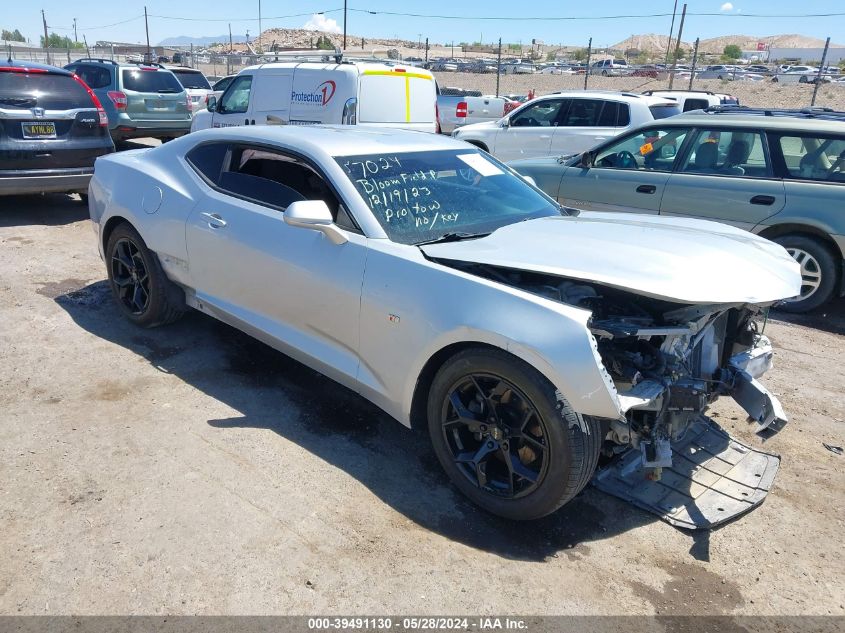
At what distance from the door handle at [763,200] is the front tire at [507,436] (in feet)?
13.9

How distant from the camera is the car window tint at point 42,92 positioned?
7266 mm

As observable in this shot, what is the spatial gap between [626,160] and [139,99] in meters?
9.55

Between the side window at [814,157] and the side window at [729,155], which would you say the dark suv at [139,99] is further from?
the side window at [814,157]

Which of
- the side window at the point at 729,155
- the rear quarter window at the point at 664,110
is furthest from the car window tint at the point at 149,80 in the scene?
the side window at the point at 729,155

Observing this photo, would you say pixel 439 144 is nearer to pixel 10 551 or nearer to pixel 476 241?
pixel 476 241

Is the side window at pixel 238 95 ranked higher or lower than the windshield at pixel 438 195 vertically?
higher

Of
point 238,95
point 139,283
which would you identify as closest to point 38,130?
point 238,95

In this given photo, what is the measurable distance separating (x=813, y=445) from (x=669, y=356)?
1.52 metres

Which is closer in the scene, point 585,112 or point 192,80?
point 585,112

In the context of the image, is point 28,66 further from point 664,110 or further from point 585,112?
point 664,110

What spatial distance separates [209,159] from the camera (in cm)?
443

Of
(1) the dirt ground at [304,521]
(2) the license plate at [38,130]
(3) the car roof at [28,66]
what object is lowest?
(1) the dirt ground at [304,521]

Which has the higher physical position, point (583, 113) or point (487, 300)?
point (583, 113)

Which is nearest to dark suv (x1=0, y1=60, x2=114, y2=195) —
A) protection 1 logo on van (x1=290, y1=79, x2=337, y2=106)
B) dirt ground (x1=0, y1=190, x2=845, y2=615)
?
protection 1 logo on van (x1=290, y1=79, x2=337, y2=106)
